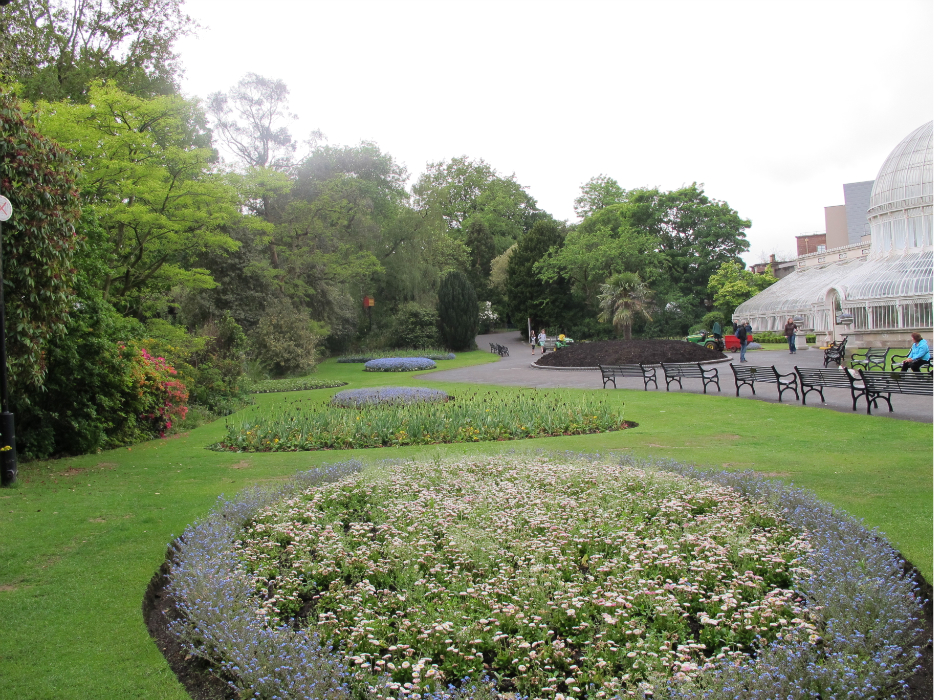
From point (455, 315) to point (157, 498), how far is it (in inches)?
1400

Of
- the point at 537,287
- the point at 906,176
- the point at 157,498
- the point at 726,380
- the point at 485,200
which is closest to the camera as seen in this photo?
the point at 157,498

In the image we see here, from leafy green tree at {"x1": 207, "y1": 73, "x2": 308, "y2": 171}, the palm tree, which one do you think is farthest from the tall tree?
the palm tree

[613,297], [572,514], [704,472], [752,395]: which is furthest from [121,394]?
[613,297]

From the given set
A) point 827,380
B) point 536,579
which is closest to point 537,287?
point 827,380

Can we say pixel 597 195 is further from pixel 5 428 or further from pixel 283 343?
pixel 5 428

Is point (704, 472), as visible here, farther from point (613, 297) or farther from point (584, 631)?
point (613, 297)

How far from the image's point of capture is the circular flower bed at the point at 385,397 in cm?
1559

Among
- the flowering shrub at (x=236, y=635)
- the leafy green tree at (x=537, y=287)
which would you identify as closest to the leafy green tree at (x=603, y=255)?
the leafy green tree at (x=537, y=287)

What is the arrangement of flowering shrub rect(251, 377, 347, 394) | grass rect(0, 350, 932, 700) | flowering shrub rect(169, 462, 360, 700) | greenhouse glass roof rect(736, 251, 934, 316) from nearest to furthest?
flowering shrub rect(169, 462, 360, 700) → grass rect(0, 350, 932, 700) → flowering shrub rect(251, 377, 347, 394) → greenhouse glass roof rect(736, 251, 934, 316)

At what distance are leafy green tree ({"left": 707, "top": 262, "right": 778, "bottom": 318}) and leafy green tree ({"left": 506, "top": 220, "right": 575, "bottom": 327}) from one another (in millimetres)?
10323

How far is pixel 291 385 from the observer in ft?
78.6

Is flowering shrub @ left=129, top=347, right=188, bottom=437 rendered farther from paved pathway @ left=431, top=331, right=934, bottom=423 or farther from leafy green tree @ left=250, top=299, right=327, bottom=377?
leafy green tree @ left=250, top=299, right=327, bottom=377

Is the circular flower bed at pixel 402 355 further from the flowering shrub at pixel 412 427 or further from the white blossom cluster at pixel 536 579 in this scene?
the white blossom cluster at pixel 536 579

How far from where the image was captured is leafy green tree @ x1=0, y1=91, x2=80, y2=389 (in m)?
8.19
